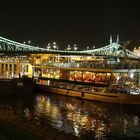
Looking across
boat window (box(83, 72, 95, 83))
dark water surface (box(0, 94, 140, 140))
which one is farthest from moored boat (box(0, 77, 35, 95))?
boat window (box(83, 72, 95, 83))

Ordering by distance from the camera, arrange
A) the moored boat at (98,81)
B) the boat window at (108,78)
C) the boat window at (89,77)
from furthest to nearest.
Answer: the boat window at (89,77) < the boat window at (108,78) < the moored boat at (98,81)

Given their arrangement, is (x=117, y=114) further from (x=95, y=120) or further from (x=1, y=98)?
(x=1, y=98)

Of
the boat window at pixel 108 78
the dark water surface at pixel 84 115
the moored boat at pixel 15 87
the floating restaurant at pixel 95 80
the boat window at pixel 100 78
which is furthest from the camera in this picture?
the moored boat at pixel 15 87

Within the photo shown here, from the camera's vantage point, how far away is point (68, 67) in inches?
1991

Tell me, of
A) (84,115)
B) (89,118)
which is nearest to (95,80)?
(84,115)

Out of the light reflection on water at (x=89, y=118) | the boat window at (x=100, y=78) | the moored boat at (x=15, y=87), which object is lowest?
the light reflection on water at (x=89, y=118)

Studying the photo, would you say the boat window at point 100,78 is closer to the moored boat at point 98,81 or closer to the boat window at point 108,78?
the moored boat at point 98,81

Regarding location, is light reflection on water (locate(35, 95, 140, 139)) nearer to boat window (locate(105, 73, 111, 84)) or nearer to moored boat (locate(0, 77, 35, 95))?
boat window (locate(105, 73, 111, 84))

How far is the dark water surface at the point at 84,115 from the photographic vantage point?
2488cm

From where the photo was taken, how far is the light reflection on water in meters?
24.9

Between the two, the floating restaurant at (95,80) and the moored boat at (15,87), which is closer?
the floating restaurant at (95,80)

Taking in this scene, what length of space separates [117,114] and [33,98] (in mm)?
14341

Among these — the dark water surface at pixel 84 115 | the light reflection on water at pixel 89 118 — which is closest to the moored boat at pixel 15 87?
the dark water surface at pixel 84 115

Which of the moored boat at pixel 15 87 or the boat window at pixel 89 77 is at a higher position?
the boat window at pixel 89 77
